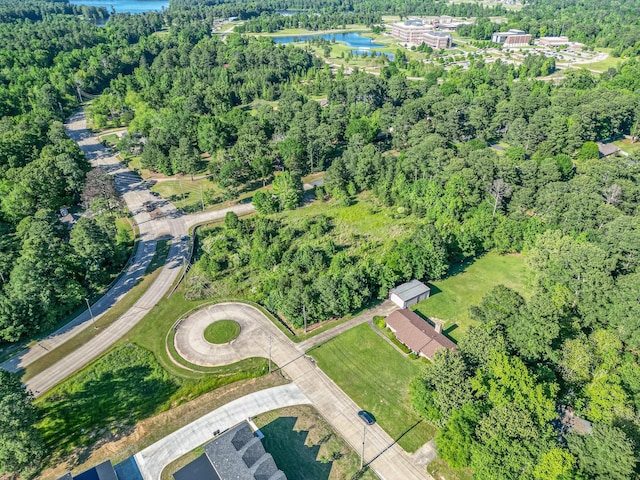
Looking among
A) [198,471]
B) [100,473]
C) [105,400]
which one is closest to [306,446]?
[198,471]

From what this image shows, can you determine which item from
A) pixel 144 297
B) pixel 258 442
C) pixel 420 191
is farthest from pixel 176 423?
pixel 420 191

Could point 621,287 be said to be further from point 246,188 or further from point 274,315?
point 246,188

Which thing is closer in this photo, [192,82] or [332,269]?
[332,269]

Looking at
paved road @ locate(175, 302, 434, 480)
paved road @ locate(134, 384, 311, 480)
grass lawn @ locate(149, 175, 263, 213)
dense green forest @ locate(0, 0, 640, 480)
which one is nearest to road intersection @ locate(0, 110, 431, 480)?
paved road @ locate(175, 302, 434, 480)

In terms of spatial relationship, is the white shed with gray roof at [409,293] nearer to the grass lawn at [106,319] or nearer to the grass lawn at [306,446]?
the grass lawn at [306,446]

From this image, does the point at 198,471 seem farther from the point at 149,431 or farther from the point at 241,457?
the point at 149,431

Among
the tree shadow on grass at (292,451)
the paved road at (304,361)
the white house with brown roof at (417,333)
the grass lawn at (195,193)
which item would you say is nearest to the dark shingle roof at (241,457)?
the tree shadow on grass at (292,451)
